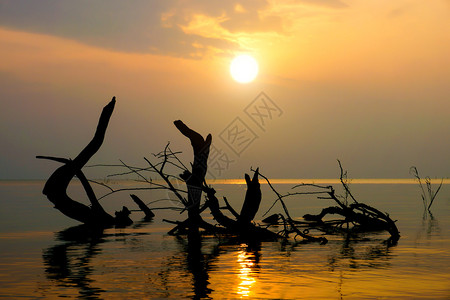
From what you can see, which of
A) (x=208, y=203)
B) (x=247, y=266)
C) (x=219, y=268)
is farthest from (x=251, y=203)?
(x=219, y=268)

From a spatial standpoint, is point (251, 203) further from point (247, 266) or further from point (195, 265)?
point (195, 265)

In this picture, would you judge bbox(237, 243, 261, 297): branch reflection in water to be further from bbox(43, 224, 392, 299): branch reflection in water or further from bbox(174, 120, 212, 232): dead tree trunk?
bbox(174, 120, 212, 232): dead tree trunk

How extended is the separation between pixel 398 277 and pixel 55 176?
16554 mm

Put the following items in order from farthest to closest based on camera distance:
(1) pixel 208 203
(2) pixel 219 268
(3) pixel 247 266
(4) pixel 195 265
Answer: (1) pixel 208 203 < (4) pixel 195 265 < (3) pixel 247 266 < (2) pixel 219 268

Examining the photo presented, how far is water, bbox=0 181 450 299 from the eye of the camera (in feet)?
44.2

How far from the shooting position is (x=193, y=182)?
23.4 metres

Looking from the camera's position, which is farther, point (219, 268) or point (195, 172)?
point (195, 172)

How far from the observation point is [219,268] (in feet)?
55.2

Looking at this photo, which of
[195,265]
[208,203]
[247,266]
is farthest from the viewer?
[208,203]

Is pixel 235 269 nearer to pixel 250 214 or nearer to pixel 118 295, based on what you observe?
pixel 118 295

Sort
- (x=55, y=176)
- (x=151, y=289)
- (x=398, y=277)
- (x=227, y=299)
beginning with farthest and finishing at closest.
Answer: (x=55, y=176)
(x=398, y=277)
(x=151, y=289)
(x=227, y=299)

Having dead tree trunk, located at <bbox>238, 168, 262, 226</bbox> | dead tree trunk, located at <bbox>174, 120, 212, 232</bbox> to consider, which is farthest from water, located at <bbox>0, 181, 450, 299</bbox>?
dead tree trunk, located at <bbox>174, 120, 212, 232</bbox>

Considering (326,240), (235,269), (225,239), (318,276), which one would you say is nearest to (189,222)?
(225,239)

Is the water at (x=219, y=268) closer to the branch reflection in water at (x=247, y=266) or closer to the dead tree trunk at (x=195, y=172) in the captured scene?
the branch reflection in water at (x=247, y=266)
